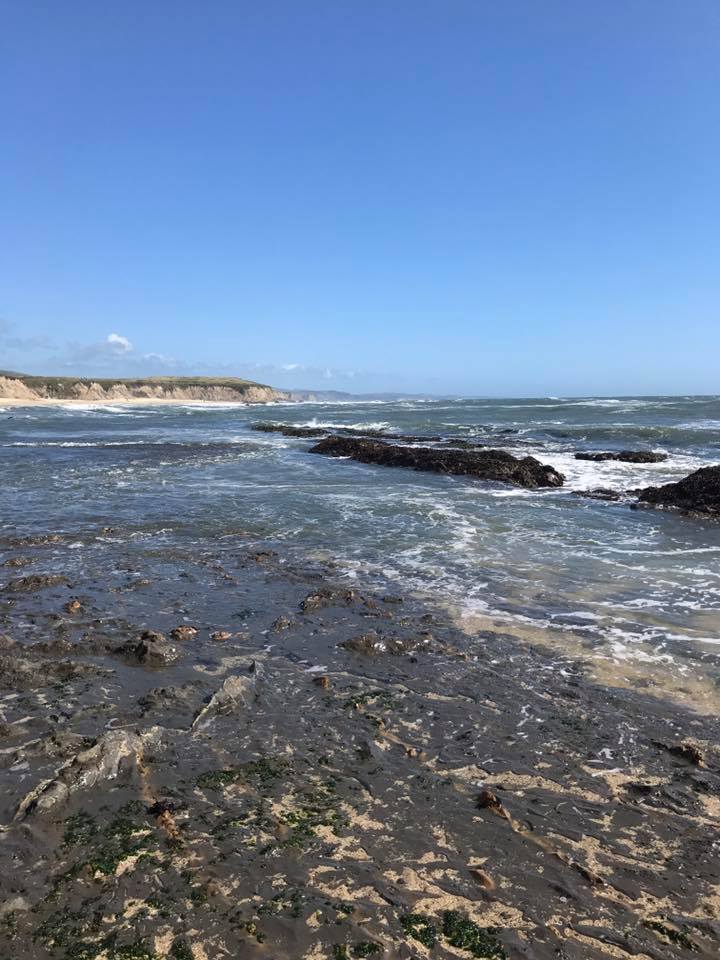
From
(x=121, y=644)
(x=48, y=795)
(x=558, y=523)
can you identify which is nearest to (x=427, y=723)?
(x=48, y=795)

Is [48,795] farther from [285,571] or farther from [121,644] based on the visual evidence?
[285,571]

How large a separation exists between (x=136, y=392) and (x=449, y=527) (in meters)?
103

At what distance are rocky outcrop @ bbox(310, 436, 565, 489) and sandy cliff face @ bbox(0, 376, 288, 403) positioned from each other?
73.2 m

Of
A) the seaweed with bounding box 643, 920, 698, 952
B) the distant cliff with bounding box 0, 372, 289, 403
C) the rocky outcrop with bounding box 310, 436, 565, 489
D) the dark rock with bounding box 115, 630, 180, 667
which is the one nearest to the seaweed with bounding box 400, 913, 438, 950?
the seaweed with bounding box 643, 920, 698, 952

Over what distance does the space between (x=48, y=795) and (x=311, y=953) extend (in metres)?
2.15

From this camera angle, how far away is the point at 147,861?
3480mm

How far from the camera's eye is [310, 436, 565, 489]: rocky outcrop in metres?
18.8

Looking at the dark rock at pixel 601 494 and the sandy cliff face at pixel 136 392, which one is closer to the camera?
the dark rock at pixel 601 494

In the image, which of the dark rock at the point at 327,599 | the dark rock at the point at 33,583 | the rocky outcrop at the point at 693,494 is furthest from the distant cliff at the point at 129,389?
the dark rock at the point at 327,599

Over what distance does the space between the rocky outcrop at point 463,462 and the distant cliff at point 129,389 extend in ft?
233

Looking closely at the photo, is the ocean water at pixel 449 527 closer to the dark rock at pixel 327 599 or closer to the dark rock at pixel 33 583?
the dark rock at pixel 327 599

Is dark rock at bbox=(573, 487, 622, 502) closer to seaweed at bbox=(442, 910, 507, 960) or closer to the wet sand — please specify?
the wet sand

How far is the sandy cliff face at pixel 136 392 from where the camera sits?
84.5 metres

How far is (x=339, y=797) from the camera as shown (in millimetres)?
4145
